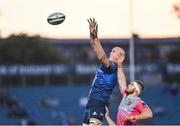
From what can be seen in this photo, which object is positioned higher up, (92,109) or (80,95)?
(92,109)

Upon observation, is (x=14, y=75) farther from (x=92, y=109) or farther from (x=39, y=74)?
(x=92, y=109)

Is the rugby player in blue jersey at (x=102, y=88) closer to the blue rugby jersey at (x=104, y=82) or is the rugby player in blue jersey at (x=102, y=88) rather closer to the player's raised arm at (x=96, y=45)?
the blue rugby jersey at (x=104, y=82)

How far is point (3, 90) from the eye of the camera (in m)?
27.1

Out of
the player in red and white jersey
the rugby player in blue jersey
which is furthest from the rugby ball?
the player in red and white jersey

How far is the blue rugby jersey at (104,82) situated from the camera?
9.83 m

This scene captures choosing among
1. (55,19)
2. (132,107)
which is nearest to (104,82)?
(132,107)

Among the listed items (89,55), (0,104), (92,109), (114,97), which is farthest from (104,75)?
(89,55)

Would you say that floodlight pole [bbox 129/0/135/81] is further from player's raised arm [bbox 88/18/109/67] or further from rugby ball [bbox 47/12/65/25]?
player's raised arm [bbox 88/18/109/67]

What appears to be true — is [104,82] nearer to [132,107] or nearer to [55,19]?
[132,107]

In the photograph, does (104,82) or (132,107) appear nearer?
(132,107)

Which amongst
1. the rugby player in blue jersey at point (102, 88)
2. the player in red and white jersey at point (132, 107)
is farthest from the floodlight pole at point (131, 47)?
the player in red and white jersey at point (132, 107)

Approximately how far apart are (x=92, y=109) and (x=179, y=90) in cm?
1785

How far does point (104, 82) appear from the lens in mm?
9898

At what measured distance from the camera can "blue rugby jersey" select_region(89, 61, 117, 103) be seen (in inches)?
387
